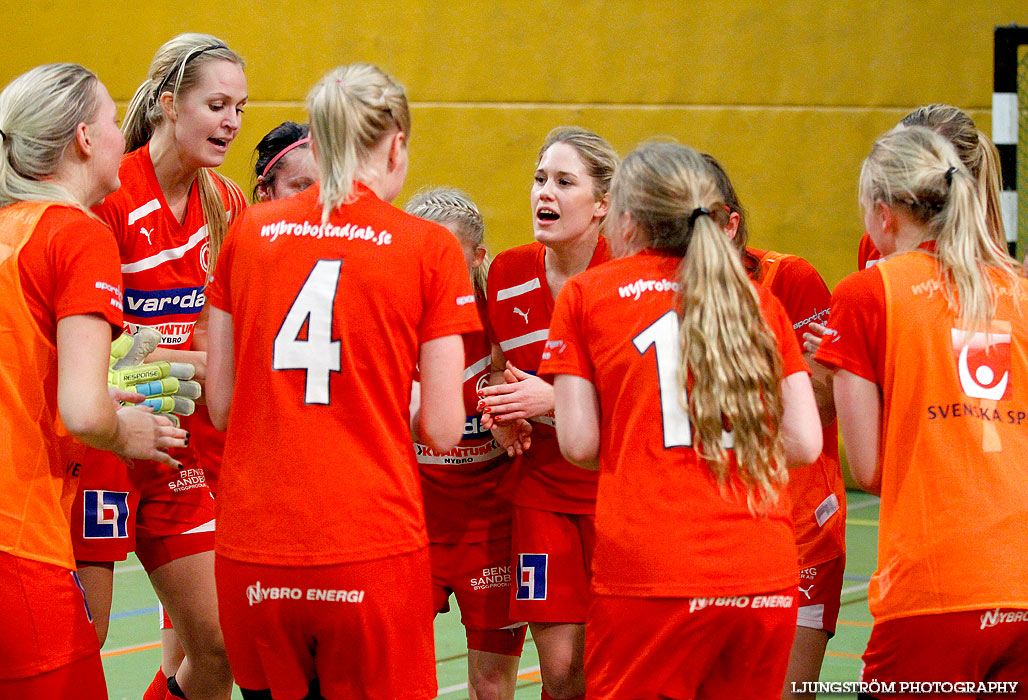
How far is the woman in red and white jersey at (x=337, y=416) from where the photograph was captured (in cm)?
232

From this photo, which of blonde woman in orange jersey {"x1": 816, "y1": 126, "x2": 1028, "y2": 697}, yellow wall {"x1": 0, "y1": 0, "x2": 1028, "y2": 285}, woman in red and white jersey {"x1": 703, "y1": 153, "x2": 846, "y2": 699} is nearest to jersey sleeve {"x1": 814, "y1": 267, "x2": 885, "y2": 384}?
blonde woman in orange jersey {"x1": 816, "y1": 126, "x2": 1028, "y2": 697}

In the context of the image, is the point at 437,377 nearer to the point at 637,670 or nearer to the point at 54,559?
the point at 637,670

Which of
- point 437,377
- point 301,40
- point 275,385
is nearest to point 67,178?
point 275,385

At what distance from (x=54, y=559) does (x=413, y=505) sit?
0.77m

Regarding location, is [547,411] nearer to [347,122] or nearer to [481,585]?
[481,585]

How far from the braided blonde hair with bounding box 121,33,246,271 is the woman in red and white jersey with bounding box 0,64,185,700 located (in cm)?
85

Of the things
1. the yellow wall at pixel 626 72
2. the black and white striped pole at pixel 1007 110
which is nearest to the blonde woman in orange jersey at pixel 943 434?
the black and white striped pole at pixel 1007 110

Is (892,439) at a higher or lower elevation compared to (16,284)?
lower

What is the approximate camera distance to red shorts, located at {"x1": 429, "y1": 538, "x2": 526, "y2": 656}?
357 centimetres

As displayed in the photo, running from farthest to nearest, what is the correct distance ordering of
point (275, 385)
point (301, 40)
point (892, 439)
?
point (301, 40) < point (892, 439) < point (275, 385)

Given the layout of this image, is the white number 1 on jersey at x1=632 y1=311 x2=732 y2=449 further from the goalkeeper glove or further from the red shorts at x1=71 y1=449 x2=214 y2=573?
the red shorts at x1=71 y1=449 x2=214 y2=573

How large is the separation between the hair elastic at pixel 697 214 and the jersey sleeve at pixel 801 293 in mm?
1226

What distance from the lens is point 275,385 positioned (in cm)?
234

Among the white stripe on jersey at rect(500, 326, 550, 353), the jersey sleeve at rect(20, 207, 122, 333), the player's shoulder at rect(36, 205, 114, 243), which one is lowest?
the white stripe on jersey at rect(500, 326, 550, 353)
